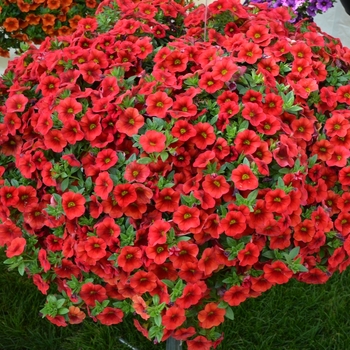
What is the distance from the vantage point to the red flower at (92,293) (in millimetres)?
1316

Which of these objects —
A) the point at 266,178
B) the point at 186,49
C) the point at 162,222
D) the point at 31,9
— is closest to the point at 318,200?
the point at 266,178

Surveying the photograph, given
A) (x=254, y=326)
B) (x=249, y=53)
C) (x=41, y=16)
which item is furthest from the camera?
(x=41, y=16)

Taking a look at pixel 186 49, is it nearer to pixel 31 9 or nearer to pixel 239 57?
pixel 239 57

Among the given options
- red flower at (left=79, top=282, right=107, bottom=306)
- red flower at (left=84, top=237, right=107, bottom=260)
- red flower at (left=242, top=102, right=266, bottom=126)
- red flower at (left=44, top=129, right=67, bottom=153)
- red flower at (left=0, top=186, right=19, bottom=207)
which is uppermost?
red flower at (left=242, top=102, right=266, bottom=126)

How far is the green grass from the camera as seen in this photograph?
7.50ft

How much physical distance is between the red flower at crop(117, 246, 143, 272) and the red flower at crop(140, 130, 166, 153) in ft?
0.66

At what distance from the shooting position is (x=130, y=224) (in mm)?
1281

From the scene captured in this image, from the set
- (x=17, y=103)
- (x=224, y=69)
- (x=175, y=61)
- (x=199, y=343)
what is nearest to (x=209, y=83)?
(x=224, y=69)

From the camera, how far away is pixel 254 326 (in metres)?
2.35

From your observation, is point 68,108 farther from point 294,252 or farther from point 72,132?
point 294,252

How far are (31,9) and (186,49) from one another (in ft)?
4.98

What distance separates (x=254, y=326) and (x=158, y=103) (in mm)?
1289

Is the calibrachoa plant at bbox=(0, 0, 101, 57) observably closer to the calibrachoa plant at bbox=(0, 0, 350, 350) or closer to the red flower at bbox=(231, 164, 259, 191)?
the calibrachoa plant at bbox=(0, 0, 350, 350)

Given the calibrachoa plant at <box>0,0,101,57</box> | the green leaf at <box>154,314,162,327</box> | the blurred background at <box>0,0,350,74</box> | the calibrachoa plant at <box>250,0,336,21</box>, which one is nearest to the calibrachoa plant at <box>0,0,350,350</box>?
the green leaf at <box>154,314,162,327</box>
